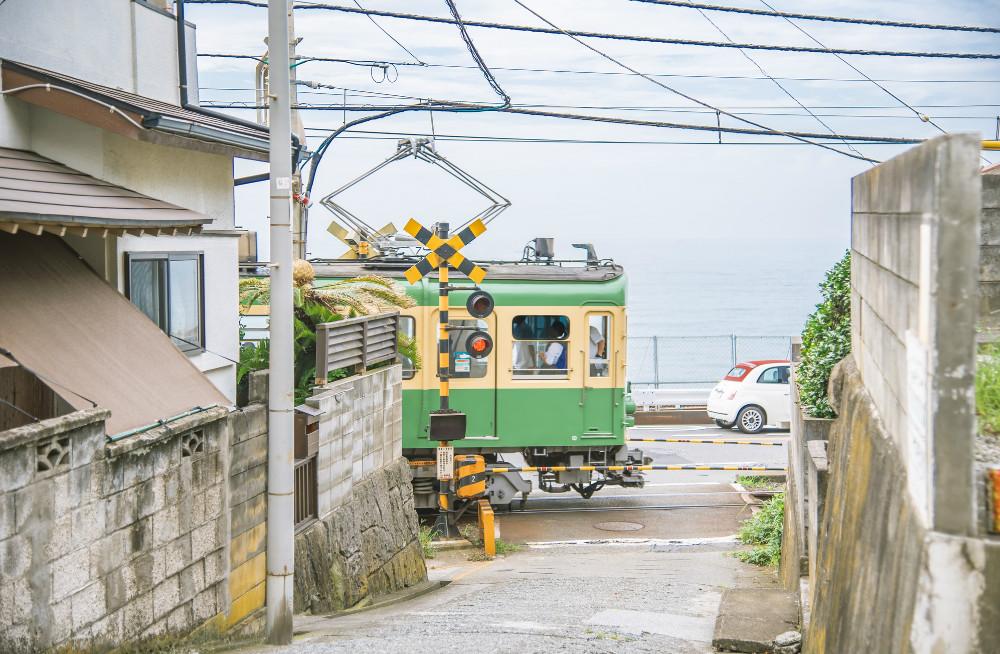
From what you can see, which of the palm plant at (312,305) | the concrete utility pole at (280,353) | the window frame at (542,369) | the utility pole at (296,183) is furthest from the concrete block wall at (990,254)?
the utility pole at (296,183)

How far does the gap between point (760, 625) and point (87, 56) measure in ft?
23.7

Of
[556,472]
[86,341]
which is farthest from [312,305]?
[556,472]

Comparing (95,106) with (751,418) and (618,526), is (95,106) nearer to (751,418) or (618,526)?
(618,526)

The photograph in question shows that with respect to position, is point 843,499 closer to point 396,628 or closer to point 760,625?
point 760,625

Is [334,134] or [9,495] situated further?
[334,134]

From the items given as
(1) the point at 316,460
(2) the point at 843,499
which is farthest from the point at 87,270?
(2) the point at 843,499

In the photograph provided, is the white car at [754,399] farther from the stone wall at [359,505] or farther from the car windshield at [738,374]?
the stone wall at [359,505]

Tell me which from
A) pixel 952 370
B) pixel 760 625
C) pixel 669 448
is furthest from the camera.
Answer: pixel 669 448

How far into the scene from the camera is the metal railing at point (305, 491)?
33.6 ft

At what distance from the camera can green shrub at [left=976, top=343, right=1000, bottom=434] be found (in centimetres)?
477

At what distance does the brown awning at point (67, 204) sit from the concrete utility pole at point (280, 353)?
0.64m

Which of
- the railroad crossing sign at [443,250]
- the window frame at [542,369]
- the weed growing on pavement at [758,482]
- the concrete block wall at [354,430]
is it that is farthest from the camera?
the weed growing on pavement at [758,482]

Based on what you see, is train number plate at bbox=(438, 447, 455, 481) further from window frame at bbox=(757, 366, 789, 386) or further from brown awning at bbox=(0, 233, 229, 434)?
window frame at bbox=(757, 366, 789, 386)

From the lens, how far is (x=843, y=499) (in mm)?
6547
